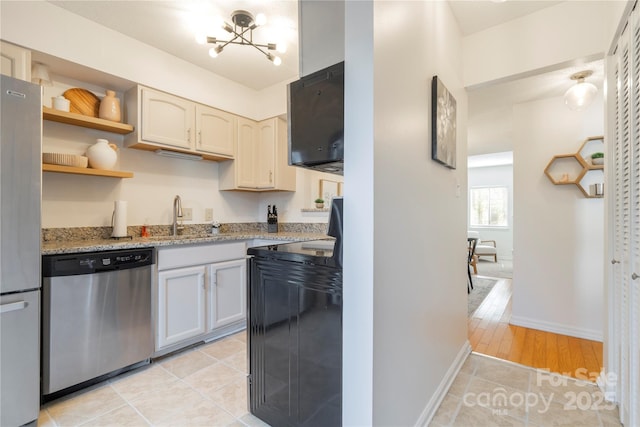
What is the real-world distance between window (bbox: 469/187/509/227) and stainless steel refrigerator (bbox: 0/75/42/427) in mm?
8396

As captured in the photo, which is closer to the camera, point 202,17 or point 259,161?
point 202,17

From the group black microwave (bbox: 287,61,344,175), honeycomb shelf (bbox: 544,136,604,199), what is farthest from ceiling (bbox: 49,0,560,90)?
honeycomb shelf (bbox: 544,136,604,199)

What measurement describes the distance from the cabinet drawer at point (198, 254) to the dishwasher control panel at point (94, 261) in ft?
0.33

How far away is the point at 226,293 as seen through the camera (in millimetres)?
2566

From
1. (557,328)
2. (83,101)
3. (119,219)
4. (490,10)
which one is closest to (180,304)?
(119,219)

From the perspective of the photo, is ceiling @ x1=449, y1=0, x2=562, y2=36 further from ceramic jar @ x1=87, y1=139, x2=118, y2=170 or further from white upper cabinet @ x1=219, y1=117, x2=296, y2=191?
ceramic jar @ x1=87, y1=139, x2=118, y2=170

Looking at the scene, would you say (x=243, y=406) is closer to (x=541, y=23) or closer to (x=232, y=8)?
(x=232, y=8)

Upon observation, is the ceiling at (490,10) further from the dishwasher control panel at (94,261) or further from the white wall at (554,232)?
the dishwasher control panel at (94,261)

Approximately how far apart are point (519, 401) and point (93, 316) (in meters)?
2.64

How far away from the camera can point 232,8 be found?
1.95m

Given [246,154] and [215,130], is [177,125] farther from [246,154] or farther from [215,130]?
[246,154]

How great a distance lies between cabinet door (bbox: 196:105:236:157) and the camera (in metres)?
2.69

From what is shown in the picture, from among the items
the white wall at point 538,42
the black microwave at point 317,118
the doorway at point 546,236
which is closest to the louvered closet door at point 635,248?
the white wall at point 538,42

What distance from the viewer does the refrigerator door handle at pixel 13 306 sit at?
138cm
